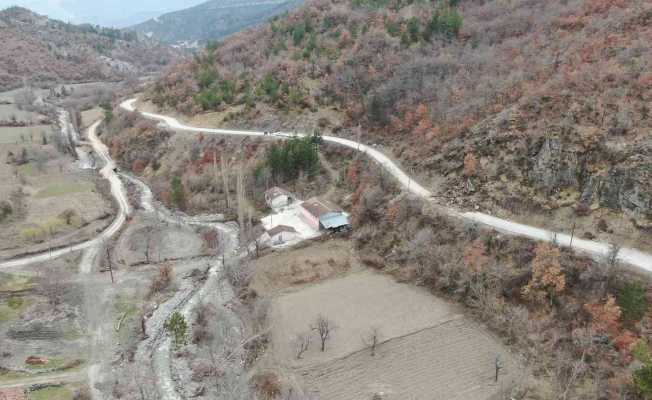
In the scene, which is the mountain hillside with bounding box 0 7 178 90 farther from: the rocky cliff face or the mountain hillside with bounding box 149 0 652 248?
the rocky cliff face

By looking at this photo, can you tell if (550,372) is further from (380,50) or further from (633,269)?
(380,50)

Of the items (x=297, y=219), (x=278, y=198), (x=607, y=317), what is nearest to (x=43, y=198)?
(x=278, y=198)

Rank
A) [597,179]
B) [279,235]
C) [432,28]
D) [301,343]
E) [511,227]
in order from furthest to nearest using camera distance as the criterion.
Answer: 1. [432,28]
2. [279,235]
3. [511,227]
4. [597,179]
5. [301,343]

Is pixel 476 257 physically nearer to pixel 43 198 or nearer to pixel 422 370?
pixel 422 370

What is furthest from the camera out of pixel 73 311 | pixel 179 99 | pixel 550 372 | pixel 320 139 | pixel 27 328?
pixel 179 99

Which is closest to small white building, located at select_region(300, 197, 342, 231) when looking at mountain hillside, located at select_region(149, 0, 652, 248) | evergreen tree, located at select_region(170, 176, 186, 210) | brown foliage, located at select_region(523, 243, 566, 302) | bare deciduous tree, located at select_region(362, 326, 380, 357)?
mountain hillside, located at select_region(149, 0, 652, 248)

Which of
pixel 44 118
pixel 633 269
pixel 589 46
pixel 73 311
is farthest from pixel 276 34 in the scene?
pixel 633 269

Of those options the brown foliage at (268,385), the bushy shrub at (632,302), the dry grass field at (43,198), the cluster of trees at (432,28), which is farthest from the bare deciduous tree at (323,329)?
the cluster of trees at (432,28)
